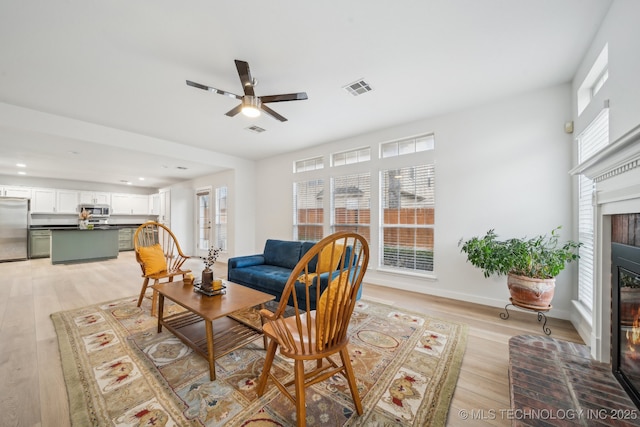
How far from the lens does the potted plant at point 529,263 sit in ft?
8.09

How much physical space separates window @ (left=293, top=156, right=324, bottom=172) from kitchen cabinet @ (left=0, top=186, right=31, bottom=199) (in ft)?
26.3

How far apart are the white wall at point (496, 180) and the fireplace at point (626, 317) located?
1.58 m

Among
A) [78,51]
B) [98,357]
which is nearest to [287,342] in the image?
[98,357]

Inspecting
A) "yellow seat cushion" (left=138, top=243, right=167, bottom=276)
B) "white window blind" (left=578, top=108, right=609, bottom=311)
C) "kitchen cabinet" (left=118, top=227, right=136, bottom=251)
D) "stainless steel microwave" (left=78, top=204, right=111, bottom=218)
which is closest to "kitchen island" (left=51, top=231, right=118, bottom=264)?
"kitchen cabinet" (left=118, top=227, right=136, bottom=251)

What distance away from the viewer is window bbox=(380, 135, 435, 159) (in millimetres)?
3824

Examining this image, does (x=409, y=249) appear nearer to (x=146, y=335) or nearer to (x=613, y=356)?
(x=613, y=356)

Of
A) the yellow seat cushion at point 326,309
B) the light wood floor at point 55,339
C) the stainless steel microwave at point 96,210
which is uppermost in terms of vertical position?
the stainless steel microwave at point 96,210

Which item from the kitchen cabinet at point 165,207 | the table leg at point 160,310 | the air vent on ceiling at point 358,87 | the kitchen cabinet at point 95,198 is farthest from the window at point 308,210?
the kitchen cabinet at point 95,198

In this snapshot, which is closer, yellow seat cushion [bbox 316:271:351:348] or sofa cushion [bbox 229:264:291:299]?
yellow seat cushion [bbox 316:271:351:348]

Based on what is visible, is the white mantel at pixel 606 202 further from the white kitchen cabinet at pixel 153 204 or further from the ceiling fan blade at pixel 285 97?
the white kitchen cabinet at pixel 153 204

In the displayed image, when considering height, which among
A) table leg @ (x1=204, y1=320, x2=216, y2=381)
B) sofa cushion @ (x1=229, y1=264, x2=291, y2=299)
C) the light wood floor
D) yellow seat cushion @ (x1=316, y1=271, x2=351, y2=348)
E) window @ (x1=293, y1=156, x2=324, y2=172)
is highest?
window @ (x1=293, y1=156, x2=324, y2=172)

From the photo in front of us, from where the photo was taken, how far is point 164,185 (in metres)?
9.07

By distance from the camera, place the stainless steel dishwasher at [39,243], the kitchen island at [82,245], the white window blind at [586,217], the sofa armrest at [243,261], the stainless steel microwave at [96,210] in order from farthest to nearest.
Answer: the stainless steel microwave at [96,210]
the stainless steel dishwasher at [39,243]
the kitchen island at [82,245]
the sofa armrest at [243,261]
the white window blind at [586,217]

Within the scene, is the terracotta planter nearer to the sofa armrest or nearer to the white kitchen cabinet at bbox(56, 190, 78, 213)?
the sofa armrest
